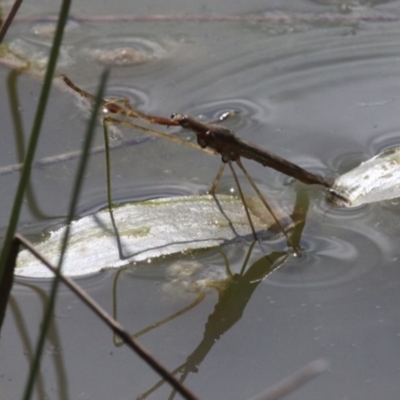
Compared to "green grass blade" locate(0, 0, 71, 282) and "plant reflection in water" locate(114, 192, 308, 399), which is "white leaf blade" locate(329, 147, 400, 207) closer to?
"plant reflection in water" locate(114, 192, 308, 399)

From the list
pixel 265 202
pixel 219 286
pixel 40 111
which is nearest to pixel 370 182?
pixel 265 202

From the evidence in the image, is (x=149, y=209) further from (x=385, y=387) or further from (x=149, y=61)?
(x=149, y=61)

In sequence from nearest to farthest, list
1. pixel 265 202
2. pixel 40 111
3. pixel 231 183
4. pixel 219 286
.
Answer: pixel 40 111, pixel 219 286, pixel 265 202, pixel 231 183

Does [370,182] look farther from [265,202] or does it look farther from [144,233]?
[144,233]

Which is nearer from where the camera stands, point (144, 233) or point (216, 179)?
point (144, 233)

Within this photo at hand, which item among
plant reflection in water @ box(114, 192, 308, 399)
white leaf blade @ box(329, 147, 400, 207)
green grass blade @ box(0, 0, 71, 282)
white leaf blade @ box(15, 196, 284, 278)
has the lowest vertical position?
green grass blade @ box(0, 0, 71, 282)

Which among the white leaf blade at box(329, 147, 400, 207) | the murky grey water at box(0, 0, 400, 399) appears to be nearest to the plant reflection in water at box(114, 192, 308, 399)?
the murky grey water at box(0, 0, 400, 399)

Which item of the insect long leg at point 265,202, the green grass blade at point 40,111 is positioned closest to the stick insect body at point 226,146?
the insect long leg at point 265,202

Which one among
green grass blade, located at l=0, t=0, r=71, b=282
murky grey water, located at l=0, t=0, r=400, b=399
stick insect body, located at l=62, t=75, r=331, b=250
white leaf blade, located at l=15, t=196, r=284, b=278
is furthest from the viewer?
stick insect body, located at l=62, t=75, r=331, b=250

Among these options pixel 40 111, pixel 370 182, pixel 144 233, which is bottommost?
pixel 40 111
